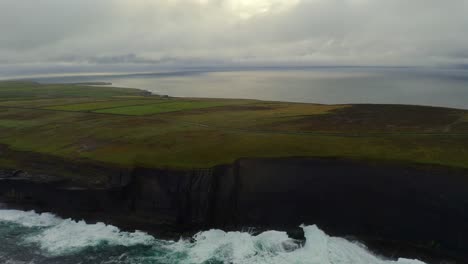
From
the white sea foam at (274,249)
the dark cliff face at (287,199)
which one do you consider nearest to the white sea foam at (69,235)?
the dark cliff face at (287,199)

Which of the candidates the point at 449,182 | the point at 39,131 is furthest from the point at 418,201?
the point at 39,131

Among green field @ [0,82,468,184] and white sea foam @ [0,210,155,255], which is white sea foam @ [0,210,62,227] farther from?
green field @ [0,82,468,184]

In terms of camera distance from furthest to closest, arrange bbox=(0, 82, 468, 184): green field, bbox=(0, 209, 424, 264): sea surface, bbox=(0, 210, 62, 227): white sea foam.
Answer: bbox=(0, 82, 468, 184): green field, bbox=(0, 210, 62, 227): white sea foam, bbox=(0, 209, 424, 264): sea surface

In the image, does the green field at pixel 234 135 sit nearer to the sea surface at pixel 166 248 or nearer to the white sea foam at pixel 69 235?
the white sea foam at pixel 69 235

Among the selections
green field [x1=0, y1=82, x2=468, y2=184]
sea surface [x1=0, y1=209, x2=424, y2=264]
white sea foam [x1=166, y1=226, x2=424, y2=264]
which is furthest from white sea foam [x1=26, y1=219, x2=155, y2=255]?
green field [x1=0, y1=82, x2=468, y2=184]

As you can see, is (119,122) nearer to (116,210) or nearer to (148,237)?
(116,210)

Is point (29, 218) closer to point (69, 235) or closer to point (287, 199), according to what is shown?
point (69, 235)
